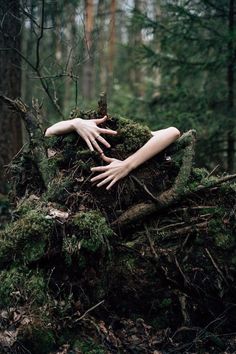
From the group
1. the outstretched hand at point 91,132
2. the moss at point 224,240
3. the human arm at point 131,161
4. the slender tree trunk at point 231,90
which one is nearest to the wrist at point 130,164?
the human arm at point 131,161

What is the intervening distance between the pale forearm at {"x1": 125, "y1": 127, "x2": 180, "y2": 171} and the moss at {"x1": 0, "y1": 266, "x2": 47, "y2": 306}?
1350 millimetres

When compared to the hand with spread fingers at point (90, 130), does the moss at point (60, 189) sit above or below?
below

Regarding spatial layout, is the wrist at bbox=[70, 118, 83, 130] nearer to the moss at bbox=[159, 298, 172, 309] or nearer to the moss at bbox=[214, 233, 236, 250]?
the moss at bbox=[214, 233, 236, 250]

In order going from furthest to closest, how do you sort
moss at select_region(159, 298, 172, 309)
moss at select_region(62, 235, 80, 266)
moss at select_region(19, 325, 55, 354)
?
moss at select_region(159, 298, 172, 309), moss at select_region(62, 235, 80, 266), moss at select_region(19, 325, 55, 354)

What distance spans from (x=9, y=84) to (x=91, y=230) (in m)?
4.83

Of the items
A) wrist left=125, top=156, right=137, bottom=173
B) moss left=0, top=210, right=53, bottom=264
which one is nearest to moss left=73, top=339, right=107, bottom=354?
moss left=0, top=210, right=53, bottom=264

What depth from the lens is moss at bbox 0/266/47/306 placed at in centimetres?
413

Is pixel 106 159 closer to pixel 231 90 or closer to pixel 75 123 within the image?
pixel 75 123

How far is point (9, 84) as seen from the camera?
8.45 metres

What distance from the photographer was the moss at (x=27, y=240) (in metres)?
4.29

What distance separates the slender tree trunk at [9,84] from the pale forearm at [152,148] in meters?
3.89

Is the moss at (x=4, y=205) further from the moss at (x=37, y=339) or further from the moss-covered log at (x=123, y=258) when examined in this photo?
the moss at (x=37, y=339)

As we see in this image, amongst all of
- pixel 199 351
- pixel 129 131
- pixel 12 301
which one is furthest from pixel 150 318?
pixel 129 131

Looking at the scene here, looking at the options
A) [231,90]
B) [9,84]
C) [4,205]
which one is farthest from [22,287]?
[231,90]
